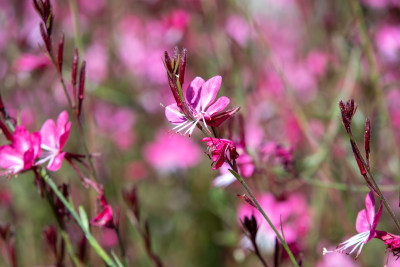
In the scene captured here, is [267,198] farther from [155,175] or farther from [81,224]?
[155,175]

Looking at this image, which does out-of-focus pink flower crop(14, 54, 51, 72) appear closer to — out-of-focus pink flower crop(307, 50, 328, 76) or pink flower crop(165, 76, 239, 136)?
pink flower crop(165, 76, 239, 136)

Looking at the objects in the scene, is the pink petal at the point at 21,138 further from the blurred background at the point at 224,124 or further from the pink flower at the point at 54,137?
the blurred background at the point at 224,124

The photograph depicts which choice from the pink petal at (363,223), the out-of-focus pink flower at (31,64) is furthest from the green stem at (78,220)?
the out-of-focus pink flower at (31,64)

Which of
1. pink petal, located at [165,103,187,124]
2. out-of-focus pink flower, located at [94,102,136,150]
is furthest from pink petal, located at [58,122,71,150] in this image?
out-of-focus pink flower, located at [94,102,136,150]

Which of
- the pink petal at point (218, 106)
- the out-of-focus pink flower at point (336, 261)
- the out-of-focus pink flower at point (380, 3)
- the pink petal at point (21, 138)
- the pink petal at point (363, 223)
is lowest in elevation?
the out-of-focus pink flower at point (336, 261)

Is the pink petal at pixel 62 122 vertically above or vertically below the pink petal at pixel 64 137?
above

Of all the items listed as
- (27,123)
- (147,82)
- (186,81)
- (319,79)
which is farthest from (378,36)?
(27,123)

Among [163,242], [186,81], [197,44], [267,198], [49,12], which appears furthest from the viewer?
[186,81]
